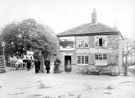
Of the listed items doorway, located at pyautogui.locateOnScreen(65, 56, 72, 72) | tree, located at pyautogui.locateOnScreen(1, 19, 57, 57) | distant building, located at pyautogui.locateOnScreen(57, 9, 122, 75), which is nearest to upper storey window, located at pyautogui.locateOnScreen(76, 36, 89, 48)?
distant building, located at pyautogui.locateOnScreen(57, 9, 122, 75)

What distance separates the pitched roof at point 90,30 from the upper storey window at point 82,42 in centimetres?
63

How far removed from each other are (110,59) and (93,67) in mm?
2495

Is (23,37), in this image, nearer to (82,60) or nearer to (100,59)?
(82,60)

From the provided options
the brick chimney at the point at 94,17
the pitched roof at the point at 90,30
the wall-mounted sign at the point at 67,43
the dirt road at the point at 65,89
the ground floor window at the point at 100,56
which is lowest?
the dirt road at the point at 65,89

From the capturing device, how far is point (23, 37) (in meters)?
53.2

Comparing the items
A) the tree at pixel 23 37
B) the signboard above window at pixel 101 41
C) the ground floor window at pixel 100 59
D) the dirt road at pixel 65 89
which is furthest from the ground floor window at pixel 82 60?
the tree at pixel 23 37

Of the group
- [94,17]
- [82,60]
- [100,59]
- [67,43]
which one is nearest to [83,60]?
[82,60]

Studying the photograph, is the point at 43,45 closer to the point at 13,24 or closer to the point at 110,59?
the point at 13,24

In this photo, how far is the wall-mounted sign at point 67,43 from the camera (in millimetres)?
33750

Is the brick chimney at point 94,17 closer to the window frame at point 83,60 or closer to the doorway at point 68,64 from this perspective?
the window frame at point 83,60

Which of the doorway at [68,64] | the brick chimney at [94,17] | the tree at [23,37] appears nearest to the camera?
the doorway at [68,64]

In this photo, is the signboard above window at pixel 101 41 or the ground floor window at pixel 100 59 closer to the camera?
the ground floor window at pixel 100 59

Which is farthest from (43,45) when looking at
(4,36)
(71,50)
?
(71,50)

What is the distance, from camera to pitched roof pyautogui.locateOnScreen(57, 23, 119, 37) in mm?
31834
